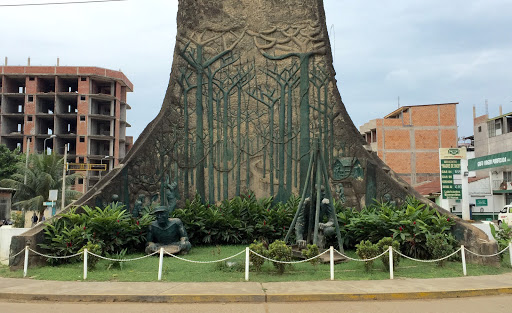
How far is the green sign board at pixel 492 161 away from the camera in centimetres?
3309

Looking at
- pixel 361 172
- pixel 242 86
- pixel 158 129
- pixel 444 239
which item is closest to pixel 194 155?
→ pixel 158 129

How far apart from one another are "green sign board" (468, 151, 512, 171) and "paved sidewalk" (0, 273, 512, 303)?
93.7 feet

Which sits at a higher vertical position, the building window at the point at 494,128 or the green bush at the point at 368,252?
the building window at the point at 494,128

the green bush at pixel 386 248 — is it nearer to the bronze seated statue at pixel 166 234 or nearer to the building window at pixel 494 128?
the bronze seated statue at pixel 166 234

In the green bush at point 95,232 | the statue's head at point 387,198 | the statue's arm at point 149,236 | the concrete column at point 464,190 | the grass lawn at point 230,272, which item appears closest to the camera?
the grass lawn at point 230,272

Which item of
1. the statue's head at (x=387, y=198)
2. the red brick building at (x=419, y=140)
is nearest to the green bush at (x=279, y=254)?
the statue's head at (x=387, y=198)

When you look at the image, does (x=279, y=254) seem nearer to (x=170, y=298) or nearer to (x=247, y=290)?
(x=247, y=290)

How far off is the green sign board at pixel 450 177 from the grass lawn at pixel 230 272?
9.10m

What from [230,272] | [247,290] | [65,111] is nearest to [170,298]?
[247,290]

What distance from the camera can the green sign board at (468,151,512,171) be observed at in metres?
33.1

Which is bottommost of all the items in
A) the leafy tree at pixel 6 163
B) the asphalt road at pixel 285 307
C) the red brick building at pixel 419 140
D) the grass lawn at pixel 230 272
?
the asphalt road at pixel 285 307

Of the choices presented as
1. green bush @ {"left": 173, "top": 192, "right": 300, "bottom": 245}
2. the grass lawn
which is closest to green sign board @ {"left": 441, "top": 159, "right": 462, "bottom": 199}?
green bush @ {"left": 173, "top": 192, "right": 300, "bottom": 245}

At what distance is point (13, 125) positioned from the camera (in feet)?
172

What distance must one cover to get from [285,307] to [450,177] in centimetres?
1486
